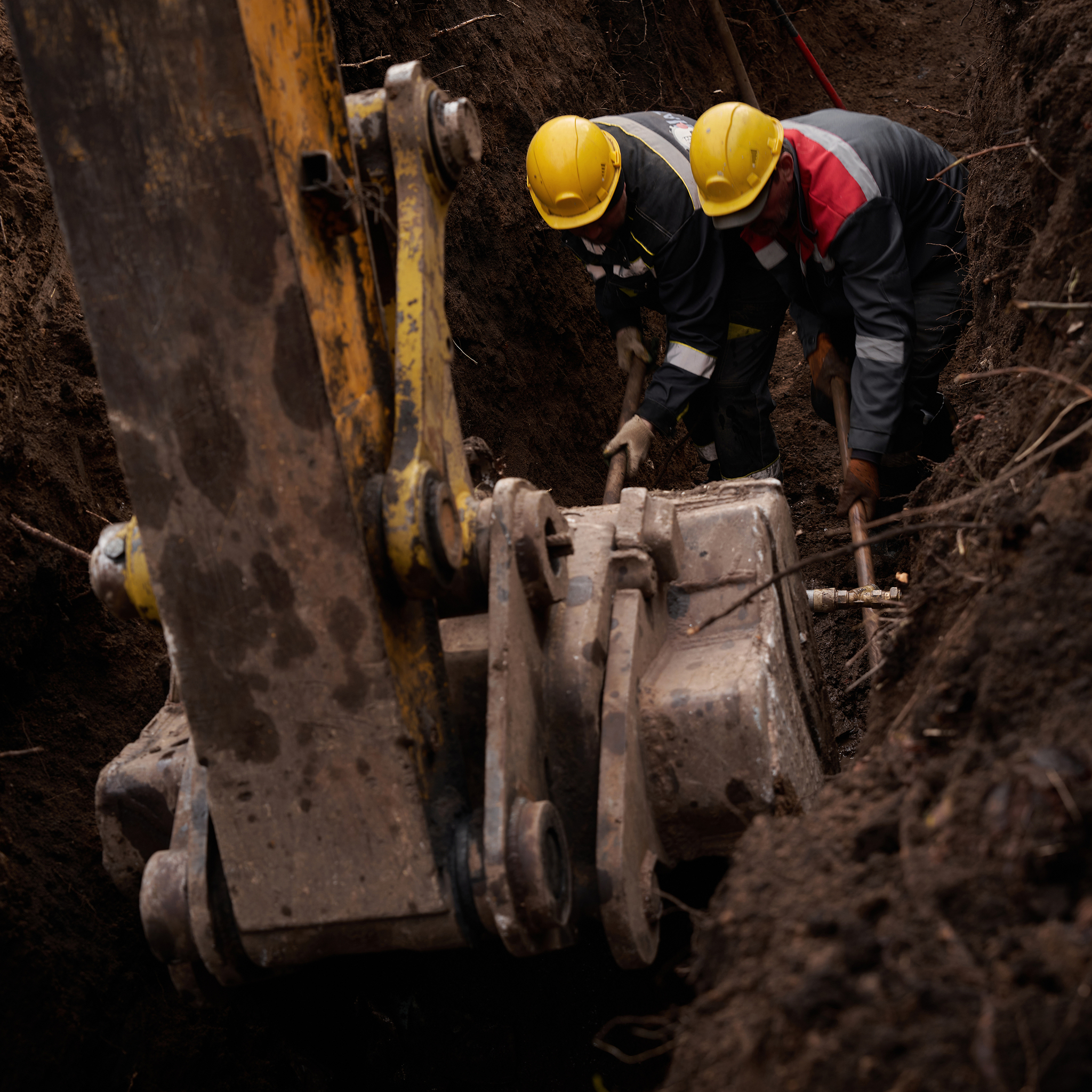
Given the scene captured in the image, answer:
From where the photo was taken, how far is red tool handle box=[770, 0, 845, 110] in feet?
22.7

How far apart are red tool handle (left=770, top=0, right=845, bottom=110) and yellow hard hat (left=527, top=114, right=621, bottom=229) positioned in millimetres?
3171

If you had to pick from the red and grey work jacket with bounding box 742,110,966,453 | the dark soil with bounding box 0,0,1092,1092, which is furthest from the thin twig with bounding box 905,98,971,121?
the red and grey work jacket with bounding box 742,110,966,453

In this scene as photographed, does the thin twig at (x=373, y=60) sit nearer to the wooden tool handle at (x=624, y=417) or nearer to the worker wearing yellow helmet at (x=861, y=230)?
the worker wearing yellow helmet at (x=861, y=230)

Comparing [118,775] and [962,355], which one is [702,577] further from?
[962,355]

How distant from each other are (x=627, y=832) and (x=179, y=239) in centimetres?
133

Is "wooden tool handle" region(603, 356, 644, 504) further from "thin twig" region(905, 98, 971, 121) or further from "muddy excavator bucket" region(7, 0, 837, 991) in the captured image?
"muddy excavator bucket" region(7, 0, 837, 991)

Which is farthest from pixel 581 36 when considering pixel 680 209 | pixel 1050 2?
pixel 1050 2

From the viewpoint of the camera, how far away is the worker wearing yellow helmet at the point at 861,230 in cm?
379

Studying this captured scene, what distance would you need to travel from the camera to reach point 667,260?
14.3 feet

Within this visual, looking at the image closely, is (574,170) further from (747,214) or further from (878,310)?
(878,310)

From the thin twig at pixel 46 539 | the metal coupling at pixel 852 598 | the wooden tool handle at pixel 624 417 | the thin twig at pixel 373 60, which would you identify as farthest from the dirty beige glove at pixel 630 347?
the thin twig at pixel 46 539

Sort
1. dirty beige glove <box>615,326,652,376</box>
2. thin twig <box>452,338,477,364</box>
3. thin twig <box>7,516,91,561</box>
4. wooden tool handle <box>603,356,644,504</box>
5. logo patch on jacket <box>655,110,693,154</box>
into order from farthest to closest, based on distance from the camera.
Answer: dirty beige glove <box>615,326,652,376</box> → thin twig <box>452,338,477,364</box> → logo patch on jacket <box>655,110,693,154</box> → wooden tool handle <box>603,356,644,504</box> → thin twig <box>7,516,91,561</box>

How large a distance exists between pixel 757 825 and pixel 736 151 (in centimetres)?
285

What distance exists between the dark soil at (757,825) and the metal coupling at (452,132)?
1226 mm
